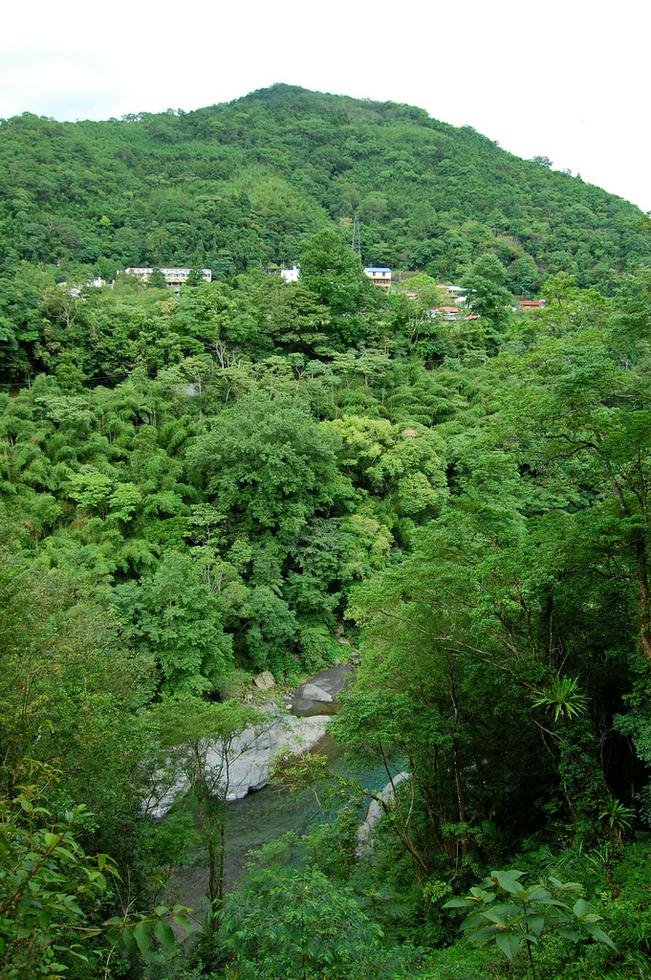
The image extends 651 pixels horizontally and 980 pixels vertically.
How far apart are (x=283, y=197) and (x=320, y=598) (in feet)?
124

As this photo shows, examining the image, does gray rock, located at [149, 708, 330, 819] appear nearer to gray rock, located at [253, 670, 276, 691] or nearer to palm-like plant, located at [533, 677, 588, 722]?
gray rock, located at [253, 670, 276, 691]

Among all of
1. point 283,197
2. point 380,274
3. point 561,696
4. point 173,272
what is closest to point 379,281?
point 380,274

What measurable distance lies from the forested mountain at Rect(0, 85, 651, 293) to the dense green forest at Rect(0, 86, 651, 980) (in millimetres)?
529

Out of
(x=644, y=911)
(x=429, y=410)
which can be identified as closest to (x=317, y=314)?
(x=429, y=410)

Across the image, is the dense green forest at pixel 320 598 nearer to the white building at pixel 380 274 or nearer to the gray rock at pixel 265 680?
the gray rock at pixel 265 680

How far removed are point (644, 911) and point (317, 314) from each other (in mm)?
22304

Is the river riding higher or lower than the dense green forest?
lower

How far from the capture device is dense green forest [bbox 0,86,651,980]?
14.1 ft

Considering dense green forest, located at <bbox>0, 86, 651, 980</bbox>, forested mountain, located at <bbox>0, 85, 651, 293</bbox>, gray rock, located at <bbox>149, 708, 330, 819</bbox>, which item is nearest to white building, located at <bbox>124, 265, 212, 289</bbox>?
forested mountain, located at <bbox>0, 85, 651, 293</bbox>

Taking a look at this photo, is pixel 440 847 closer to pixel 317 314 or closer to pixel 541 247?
pixel 317 314

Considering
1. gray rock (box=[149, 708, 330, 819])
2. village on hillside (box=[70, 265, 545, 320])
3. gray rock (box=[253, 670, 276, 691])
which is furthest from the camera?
village on hillside (box=[70, 265, 545, 320])

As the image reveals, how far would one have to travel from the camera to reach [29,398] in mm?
17766

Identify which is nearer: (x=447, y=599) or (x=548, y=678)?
(x=548, y=678)

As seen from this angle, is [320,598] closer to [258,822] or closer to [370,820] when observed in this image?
[258,822]
